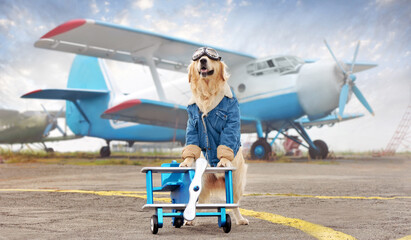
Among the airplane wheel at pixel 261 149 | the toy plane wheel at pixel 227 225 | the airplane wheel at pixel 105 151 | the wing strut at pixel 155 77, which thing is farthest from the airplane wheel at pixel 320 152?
the toy plane wheel at pixel 227 225

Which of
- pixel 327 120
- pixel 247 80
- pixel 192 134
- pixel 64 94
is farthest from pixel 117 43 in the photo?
pixel 327 120

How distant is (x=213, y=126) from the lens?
2.52m

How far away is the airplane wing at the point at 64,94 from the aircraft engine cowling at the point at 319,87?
10.6 metres

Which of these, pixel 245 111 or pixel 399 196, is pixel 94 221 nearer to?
pixel 399 196

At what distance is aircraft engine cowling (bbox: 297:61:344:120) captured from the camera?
11312 mm

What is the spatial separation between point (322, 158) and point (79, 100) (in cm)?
1230

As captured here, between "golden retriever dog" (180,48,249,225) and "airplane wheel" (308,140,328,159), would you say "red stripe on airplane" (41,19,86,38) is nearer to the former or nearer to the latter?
"golden retriever dog" (180,48,249,225)

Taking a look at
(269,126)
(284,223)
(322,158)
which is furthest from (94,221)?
(322,158)

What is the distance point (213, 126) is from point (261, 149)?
9779 millimetres

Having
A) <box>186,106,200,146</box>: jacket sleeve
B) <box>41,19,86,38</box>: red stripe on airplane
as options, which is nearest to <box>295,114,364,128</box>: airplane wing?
<box>41,19,86,38</box>: red stripe on airplane

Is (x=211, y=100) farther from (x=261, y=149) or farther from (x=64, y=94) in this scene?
(x=64, y=94)

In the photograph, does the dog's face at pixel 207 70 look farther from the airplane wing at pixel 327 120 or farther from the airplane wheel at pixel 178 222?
the airplane wing at pixel 327 120

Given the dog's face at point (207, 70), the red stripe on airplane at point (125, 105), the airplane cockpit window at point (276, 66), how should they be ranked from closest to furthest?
the dog's face at point (207, 70), the red stripe on airplane at point (125, 105), the airplane cockpit window at point (276, 66)

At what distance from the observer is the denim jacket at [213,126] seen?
2.48 metres
